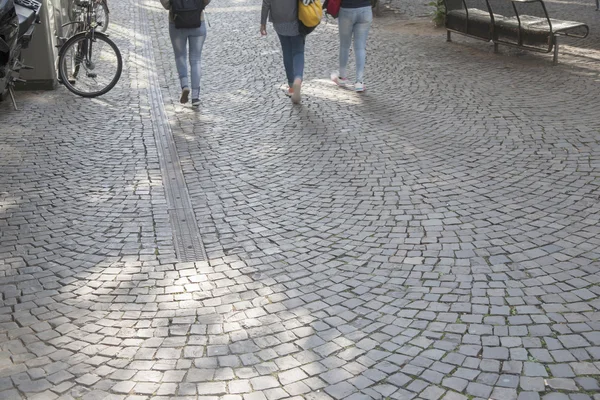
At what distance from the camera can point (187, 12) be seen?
30.2 feet

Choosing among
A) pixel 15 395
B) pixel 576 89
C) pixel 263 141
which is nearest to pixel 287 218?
pixel 263 141

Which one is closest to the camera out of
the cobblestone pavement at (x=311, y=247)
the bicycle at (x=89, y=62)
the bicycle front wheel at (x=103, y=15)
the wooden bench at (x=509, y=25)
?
the cobblestone pavement at (x=311, y=247)

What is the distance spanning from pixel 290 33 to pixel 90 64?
291 centimetres

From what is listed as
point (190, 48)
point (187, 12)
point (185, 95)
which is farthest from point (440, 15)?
point (187, 12)

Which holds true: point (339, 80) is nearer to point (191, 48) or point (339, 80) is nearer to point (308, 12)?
point (308, 12)

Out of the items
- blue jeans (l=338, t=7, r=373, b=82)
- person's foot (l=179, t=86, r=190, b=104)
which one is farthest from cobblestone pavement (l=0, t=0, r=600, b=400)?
blue jeans (l=338, t=7, r=373, b=82)

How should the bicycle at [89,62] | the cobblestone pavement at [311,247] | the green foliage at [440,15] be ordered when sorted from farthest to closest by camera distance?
1. the green foliage at [440,15]
2. the bicycle at [89,62]
3. the cobblestone pavement at [311,247]

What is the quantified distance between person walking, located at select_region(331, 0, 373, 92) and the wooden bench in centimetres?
329

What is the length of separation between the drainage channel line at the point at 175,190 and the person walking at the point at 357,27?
2650 millimetres

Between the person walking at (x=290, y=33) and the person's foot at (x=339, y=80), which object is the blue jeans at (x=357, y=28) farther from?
the person walking at (x=290, y=33)

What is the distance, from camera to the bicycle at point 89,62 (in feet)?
33.3

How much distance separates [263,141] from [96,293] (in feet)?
12.0

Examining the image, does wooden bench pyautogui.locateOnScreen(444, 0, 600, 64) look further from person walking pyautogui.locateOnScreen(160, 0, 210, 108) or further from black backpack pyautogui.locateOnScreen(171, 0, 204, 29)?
black backpack pyautogui.locateOnScreen(171, 0, 204, 29)

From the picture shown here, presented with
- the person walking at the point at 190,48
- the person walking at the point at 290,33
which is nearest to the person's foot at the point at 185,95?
the person walking at the point at 190,48
